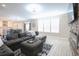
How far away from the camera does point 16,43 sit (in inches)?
74.5

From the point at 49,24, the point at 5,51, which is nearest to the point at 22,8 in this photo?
the point at 49,24

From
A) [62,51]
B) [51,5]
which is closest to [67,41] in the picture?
[62,51]

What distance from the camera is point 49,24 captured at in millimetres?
1903

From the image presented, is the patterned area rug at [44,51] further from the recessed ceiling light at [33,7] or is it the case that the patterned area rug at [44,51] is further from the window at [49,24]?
the recessed ceiling light at [33,7]

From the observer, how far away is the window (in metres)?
1.90

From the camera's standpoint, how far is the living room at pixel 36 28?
1.85 metres

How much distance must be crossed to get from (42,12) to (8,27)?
2.38 ft

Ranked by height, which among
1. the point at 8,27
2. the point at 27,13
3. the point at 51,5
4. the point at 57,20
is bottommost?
the point at 8,27

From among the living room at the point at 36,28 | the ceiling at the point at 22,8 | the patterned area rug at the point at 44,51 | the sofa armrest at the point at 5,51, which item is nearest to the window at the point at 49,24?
the living room at the point at 36,28

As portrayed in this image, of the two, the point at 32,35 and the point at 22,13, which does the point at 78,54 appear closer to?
the point at 32,35

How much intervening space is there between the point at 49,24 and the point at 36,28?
0.27m

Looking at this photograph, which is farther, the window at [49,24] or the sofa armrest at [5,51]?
the window at [49,24]

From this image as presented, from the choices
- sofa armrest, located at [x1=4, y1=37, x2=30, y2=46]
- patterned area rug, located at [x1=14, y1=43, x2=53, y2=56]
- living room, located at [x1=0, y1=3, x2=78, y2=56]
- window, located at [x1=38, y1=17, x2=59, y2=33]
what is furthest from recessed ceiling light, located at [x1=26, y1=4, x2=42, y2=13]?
patterned area rug, located at [x1=14, y1=43, x2=53, y2=56]

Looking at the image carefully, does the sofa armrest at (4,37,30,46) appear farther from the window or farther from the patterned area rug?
the window
